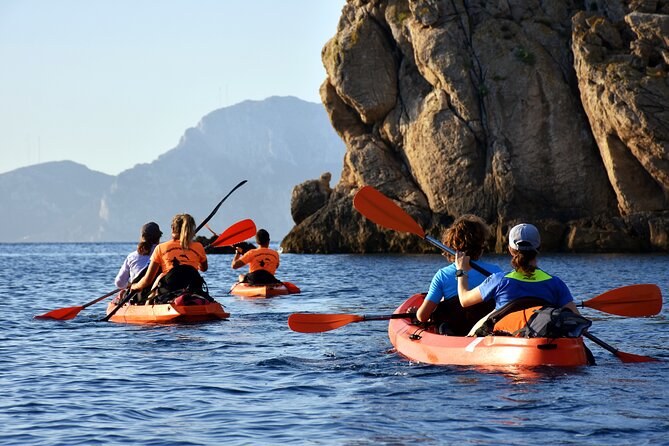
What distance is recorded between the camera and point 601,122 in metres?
49.2

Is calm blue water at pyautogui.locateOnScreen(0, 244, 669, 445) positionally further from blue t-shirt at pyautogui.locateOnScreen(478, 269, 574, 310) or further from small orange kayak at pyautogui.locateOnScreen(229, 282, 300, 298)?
small orange kayak at pyautogui.locateOnScreen(229, 282, 300, 298)

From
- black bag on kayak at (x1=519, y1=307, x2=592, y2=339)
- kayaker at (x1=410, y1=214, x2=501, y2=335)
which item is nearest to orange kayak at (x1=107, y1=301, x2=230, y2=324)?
kayaker at (x1=410, y1=214, x2=501, y2=335)

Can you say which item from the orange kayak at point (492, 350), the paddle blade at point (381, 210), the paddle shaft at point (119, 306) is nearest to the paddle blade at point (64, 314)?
the paddle shaft at point (119, 306)

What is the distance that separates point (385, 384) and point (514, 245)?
1.89 m

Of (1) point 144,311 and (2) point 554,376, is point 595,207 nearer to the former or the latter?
(1) point 144,311

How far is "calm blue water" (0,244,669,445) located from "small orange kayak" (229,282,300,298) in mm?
6930

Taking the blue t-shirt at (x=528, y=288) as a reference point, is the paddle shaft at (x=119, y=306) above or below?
below

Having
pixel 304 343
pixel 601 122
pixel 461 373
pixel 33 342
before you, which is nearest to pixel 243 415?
pixel 461 373

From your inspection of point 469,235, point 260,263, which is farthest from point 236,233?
point 469,235

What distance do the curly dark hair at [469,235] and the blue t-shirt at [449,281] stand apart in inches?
10.1

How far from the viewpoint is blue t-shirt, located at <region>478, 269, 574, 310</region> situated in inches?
377

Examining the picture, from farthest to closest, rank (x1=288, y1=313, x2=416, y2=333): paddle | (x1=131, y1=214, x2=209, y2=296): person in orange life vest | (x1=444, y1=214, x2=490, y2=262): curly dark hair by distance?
1. (x1=131, y1=214, x2=209, y2=296): person in orange life vest
2. (x1=288, y1=313, x2=416, y2=333): paddle
3. (x1=444, y1=214, x2=490, y2=262): curly dark hair

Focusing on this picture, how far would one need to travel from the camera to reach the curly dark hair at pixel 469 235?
395 inches

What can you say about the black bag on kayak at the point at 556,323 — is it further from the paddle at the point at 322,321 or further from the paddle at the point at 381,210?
the paddle at the point at 381,210
